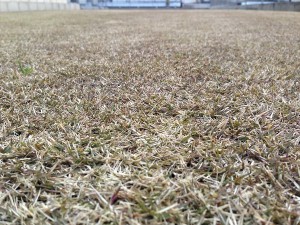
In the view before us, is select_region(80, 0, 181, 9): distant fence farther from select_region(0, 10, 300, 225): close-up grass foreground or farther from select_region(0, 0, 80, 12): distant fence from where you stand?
select_region(0, 10, 300, 225): close-up grass foreground

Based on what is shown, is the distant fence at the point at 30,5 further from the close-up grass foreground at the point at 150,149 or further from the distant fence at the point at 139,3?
the close-up grass foreground at the point at 150,149

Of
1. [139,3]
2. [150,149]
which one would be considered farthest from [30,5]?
[139,3]

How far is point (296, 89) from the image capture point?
1.68 m

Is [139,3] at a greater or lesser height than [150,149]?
greater

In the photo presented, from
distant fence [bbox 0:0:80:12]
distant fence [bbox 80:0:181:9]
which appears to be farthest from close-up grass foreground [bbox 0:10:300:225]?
distant fence [bbox 80:0:181:9]

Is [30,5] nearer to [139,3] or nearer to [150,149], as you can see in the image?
[150,149]

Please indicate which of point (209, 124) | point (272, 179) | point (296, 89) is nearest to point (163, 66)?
point (296, 89)

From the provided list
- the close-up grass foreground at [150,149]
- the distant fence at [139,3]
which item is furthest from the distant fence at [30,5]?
the close-up grass foreground at [150,149]

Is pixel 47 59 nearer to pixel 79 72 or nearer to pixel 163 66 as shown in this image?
pixel 79 72

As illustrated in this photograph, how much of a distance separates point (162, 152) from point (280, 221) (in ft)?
1.41

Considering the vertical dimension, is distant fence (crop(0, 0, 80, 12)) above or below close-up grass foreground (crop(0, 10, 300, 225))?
above

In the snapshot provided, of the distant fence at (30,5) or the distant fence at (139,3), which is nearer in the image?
the distant fence at (30,5)

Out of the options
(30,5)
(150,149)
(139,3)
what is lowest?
(150,149)

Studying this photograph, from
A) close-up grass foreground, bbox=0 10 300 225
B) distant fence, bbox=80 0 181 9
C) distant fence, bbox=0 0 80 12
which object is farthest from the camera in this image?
distant fence, bbox=80 0 181 9
